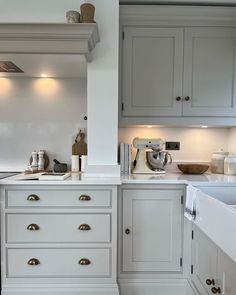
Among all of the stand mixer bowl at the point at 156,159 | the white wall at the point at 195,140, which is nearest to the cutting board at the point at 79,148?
the white wall at the point at 195,140

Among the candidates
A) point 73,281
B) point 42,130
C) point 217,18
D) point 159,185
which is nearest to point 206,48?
point 217,18

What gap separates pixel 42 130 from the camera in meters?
2.23

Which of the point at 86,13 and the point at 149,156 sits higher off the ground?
the point at 86,13

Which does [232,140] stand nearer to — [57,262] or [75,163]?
[75,163]

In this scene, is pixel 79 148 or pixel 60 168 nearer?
pixel 60 168

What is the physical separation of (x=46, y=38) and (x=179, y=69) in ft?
3.50

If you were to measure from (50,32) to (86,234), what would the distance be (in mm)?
1325

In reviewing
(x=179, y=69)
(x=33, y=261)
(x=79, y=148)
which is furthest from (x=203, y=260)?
(x=179, y=69)

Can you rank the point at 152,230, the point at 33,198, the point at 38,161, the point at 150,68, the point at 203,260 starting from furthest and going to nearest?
the point at 38,161 < the point at 150,68 < the point at 152,230 < the point at 33,198 < the point at 203,260

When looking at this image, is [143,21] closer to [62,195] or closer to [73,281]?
[62,195]

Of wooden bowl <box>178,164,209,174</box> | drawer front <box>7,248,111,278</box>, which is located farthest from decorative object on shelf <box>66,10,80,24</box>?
drawer front <box>7,248,111,278</box>

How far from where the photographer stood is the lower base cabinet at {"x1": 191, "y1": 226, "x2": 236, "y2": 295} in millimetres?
1145

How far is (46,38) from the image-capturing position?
1.56 meters

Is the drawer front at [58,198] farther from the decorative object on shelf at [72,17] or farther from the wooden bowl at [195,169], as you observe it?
the decorative object on shelf at [72,17]
